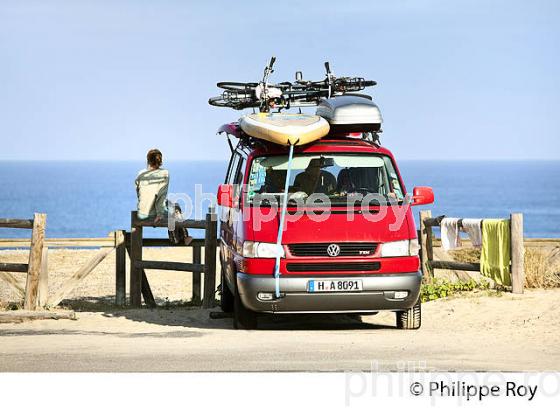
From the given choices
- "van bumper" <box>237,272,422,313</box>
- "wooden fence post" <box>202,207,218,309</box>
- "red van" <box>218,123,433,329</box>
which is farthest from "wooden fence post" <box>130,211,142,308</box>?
"van bumper" <box>237,272,422,313</box>

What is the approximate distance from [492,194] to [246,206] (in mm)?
146581

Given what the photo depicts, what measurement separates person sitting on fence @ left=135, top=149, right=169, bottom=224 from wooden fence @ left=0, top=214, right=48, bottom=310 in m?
1.64

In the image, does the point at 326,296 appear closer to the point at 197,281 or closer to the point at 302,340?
the point at 302,340

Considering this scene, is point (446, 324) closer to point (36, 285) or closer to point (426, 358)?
point (426, 358)

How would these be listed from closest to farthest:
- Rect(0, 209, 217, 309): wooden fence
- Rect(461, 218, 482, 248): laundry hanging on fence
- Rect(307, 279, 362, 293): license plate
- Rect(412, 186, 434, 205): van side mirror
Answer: Rect(307, 279, 362, 293): license plate
Rect(412, 186, 434, 205): van side mirror
Rect(0, 209, 217, 309): wooden fence
Rect(461, 218, 482, 248): laundry hanging on fence

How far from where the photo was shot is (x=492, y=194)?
519 ft

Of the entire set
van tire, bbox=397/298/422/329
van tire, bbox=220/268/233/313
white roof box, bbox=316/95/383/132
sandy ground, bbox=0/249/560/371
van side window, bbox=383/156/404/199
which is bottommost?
sandy ground, bbox=0/249/560/371

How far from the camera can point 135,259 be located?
18.9m

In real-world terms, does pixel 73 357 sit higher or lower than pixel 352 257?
lower

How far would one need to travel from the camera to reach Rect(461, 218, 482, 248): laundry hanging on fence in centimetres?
1786

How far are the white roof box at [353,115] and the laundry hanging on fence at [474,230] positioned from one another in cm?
343

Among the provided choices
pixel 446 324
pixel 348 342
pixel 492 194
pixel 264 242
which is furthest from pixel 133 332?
pixel 492 194

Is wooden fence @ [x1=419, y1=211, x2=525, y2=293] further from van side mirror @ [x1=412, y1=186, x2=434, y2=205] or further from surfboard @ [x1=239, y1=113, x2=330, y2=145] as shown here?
surfboard @ [x1=239, y1=113, x2=330, y2=145]
